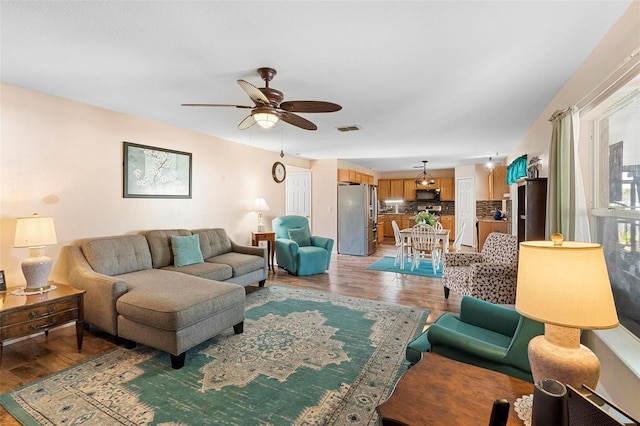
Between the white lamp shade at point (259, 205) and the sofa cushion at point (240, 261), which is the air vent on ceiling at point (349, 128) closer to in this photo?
the white lamp shade at point (259, 205)

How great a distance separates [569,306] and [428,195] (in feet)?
30.9

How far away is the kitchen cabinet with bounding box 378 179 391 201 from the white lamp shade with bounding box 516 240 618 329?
9.81 metres

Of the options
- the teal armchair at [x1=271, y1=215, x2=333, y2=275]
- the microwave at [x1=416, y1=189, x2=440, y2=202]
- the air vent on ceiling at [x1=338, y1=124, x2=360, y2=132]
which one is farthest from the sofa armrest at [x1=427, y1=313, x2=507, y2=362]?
the microwave at [x1=416, y1=189, x2=440, y2=202]

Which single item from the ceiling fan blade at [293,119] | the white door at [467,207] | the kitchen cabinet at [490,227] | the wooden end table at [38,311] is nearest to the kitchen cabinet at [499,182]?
the kitchen cabinet at [490,227]

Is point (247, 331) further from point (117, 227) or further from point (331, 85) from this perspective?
point (331, 85)

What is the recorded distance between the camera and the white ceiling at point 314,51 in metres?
1.68

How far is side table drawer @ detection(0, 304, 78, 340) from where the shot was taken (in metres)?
2.26

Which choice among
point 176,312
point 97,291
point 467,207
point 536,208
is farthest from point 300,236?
point 467,207

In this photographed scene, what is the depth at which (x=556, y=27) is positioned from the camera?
183 centimetres

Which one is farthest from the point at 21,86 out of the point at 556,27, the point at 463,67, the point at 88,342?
the point at 556,27

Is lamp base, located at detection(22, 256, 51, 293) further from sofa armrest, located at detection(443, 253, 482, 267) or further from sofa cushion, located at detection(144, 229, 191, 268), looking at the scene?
sofa armrest, located at detection(443, 253, 482, 267)

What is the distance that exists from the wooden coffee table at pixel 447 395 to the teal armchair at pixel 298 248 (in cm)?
398

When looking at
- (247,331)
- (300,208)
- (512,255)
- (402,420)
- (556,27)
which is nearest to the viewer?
(402,420)

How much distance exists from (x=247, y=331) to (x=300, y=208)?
4968mm
